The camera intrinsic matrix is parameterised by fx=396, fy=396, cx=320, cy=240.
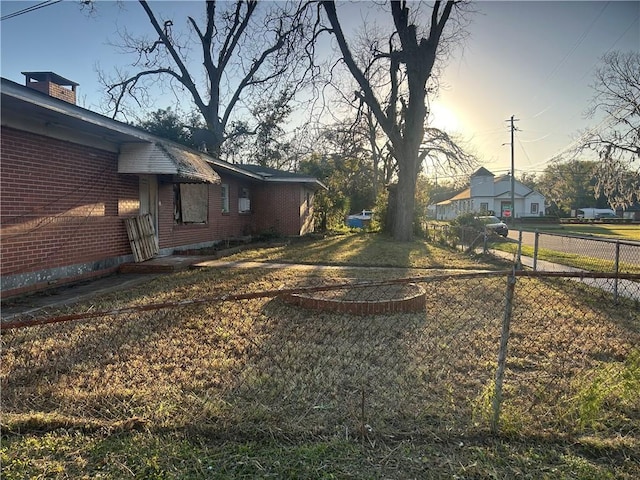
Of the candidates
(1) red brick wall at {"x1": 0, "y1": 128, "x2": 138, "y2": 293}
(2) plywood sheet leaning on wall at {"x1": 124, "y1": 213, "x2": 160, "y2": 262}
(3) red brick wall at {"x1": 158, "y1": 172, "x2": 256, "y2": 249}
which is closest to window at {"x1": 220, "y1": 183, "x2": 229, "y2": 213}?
(3) red brick wall at {"x1": 158, "y1": 172, "x2": 256, "y2": 249}

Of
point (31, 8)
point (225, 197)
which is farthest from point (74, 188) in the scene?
point (31, 8)

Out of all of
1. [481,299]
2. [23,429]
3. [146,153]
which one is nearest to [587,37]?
[481,299]

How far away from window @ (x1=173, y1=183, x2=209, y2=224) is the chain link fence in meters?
6.62

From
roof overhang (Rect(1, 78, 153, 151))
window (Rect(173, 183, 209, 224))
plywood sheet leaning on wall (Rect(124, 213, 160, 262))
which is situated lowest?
plywood sheet leaning on wall (Rect(124, 213, 160, 262))

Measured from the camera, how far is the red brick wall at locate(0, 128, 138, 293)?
6270 millimetres

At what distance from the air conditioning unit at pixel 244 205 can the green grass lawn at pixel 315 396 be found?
39.2ft

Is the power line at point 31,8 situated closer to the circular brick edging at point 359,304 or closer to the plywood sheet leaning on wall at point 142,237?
the plywood sheet leaning on wall at point 142,237

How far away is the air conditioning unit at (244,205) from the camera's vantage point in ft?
57.3

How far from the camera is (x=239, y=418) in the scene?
2.78m

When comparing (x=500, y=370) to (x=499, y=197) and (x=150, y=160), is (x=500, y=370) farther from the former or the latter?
(x=499, y=197)

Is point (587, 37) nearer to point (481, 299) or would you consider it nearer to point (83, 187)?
point (481, 299)

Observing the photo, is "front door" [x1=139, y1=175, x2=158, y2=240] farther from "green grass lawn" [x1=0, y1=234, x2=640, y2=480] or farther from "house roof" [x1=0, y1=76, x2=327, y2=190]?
"green grass lawn" [x1=0, y1=234, x2=640, y2=480]

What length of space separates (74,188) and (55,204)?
528mm

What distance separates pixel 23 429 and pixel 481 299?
6271mm
